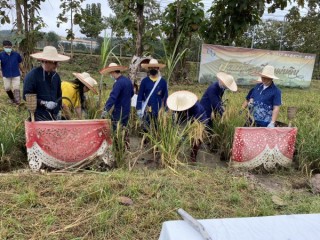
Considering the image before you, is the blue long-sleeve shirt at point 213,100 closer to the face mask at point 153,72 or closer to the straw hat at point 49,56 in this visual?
the face mask at point 153,72

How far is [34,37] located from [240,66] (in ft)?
23.7

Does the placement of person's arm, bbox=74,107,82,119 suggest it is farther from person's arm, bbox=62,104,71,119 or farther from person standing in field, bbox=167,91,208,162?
person standing in field, bbox=167,91,208,162

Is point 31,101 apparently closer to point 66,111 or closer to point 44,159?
point 44,159

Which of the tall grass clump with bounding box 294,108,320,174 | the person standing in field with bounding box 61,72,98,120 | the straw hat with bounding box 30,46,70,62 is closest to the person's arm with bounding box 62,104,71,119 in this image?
the person standing in field with bounding box 61,72,98,120

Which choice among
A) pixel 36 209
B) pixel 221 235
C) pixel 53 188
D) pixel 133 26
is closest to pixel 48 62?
pixel 53 188

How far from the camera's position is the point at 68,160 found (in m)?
3.59

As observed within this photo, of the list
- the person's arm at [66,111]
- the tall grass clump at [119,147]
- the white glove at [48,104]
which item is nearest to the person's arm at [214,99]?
the tall grass clump at [119,147]

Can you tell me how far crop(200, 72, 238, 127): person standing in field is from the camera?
4.44 metres

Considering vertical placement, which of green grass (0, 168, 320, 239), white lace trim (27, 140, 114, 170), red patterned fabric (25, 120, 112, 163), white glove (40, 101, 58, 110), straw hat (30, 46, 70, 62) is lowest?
green grass (0, 168, 320, 239)

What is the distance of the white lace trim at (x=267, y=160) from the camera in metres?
4.11

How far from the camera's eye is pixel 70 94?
4.26 meters

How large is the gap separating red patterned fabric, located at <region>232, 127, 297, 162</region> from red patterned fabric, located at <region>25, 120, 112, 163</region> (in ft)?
5.22

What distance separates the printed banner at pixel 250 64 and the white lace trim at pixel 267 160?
728 centimetres

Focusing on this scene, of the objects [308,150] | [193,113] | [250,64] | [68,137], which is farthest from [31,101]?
[250,64]
